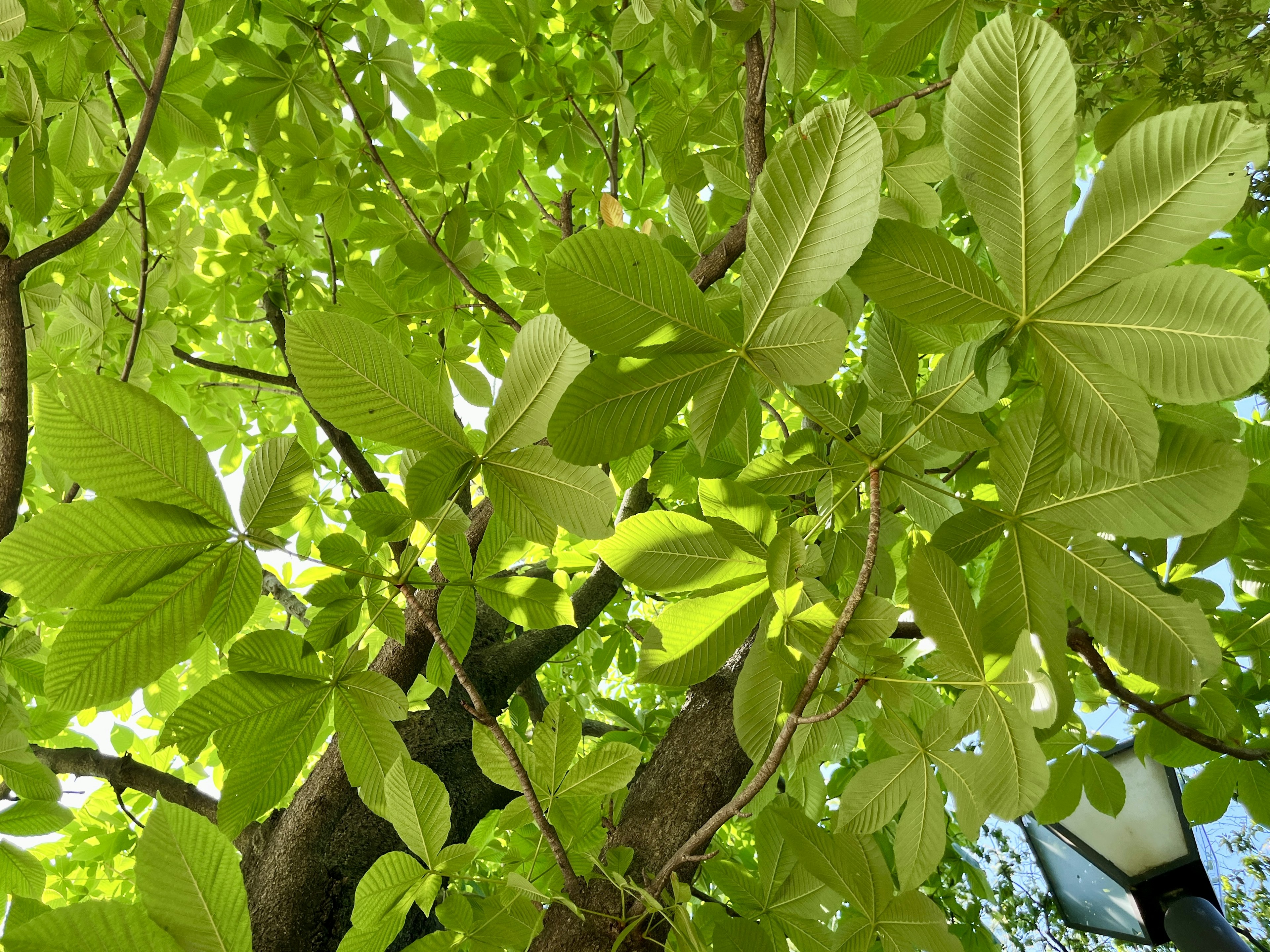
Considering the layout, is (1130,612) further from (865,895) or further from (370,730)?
→ (370,730)

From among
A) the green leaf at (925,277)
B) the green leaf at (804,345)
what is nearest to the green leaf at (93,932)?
the green leaf at (804,345)

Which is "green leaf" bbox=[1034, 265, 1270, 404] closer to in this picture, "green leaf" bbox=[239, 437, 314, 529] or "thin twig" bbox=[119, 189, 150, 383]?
"green leaf" bbox=[239, 437, 314, 529]

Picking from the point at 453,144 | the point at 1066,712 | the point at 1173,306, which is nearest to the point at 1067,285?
the point at 1173,306

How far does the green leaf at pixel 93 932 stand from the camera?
531 millimetres

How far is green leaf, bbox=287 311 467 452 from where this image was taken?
64 centimetres

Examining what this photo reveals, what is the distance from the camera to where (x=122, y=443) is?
0.65 meters

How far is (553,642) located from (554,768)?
4.31 feet

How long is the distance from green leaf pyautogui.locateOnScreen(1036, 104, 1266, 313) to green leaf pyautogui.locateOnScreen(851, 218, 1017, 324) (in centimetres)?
7

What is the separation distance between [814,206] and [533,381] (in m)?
0.30

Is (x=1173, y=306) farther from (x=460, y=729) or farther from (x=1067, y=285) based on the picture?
(x=460, y=729)

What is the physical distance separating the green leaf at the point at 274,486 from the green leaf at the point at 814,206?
1.68ft

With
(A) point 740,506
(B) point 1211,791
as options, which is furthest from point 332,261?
(B) point 1211,791

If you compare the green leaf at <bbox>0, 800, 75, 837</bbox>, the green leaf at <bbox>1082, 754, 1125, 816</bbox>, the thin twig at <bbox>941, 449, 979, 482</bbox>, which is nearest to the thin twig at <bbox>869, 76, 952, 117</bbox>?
the thin twig at <bbox>941, 449, 979, 482</bbox>

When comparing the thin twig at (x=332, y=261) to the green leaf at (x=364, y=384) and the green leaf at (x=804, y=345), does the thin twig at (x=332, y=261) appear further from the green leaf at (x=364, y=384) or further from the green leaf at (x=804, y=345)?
the green leaf at (x=804, y=345)
